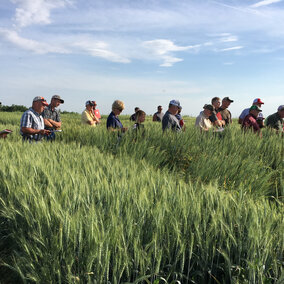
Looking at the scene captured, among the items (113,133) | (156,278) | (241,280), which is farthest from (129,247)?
(113,133)

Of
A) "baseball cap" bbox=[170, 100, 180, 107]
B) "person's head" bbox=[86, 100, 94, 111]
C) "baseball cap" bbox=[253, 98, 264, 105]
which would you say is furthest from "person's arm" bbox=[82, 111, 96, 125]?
"baseball cap" bbox=[253, 98, 264, 105]

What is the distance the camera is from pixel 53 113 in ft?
20.6

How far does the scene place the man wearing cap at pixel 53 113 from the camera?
611 centimetres

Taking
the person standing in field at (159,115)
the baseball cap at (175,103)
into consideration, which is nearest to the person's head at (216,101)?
the baseball cap at (175,103)

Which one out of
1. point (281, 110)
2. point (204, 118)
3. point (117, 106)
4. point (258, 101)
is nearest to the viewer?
point (117, 106)

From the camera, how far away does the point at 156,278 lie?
1.59 meters

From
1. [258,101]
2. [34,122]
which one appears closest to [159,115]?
[258,101]

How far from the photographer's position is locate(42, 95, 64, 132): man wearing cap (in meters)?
6.11

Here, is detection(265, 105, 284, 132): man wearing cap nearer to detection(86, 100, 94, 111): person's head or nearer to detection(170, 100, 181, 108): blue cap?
detection(170, 100, 181, 108): blue cap

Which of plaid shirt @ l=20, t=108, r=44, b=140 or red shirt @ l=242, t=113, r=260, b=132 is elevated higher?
red shirt @ l=242, t=113, r=260, b=132

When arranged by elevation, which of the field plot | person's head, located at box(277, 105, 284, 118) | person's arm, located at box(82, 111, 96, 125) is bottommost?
the field plot

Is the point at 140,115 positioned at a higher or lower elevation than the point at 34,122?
higher

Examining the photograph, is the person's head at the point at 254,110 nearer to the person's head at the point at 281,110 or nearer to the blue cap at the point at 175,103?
the person's head at the point at 281,110

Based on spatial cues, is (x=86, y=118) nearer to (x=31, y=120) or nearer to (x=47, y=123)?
(x=47, y=123)
